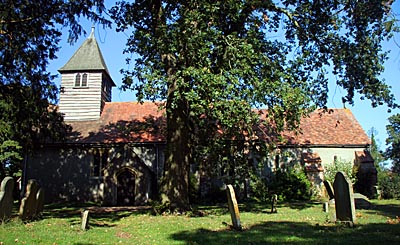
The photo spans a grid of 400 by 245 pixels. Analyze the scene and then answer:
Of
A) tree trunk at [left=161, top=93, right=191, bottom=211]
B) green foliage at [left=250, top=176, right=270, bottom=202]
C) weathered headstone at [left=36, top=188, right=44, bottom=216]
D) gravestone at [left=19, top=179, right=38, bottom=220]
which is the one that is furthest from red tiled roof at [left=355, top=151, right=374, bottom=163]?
gravestone at [left=19, top=179, right=38, bottom=220]

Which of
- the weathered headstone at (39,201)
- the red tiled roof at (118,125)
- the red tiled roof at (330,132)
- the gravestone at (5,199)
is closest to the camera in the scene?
the gravestone at (5,199)

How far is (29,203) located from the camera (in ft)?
45.3

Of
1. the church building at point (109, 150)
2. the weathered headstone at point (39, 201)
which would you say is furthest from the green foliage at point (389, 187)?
the weathered headstone at point (39, 201)

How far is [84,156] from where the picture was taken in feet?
89.4

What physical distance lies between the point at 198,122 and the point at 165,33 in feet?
16.2

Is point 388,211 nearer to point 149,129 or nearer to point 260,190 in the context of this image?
point 260,190

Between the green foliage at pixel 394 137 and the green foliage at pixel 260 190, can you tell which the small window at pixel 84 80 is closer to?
the green foliage at pixel 260 190

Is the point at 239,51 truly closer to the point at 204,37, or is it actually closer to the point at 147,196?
the point at 204,37

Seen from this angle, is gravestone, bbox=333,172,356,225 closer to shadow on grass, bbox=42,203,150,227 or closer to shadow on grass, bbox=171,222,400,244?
shadow on grass, bbox=171,222,400,244

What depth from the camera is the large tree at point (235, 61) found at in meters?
13.0

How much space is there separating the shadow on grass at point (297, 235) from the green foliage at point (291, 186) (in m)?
15.4

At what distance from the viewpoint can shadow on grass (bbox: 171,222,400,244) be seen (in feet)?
27.1

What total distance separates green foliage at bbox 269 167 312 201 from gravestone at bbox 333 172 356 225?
1502cm

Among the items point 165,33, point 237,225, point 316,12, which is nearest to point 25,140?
point 165,33
